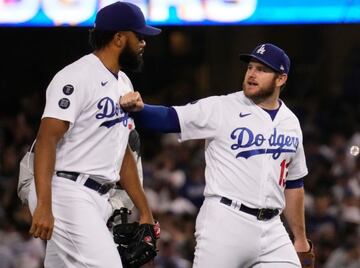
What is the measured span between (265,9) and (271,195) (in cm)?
385

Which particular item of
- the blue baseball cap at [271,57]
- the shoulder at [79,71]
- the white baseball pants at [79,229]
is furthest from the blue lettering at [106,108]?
the blue baseball cap at [271,57]

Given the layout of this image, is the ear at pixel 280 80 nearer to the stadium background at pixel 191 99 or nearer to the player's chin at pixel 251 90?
the player's chin at pixel 251 90

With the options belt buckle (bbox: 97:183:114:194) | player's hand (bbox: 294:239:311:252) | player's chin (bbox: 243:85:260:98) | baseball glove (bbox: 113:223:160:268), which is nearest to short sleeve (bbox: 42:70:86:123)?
belt buckle (bbox: 97:183:114:194)

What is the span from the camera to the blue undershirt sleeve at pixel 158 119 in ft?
18.0

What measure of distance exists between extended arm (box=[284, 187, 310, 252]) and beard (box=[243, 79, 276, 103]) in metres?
0.54

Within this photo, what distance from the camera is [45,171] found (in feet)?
15.6

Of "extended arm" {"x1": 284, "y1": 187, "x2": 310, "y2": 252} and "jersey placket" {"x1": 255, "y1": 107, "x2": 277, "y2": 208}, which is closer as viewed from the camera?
"jersey placket" {"x1": 255, "y1": 107, "x2": 277, "y2": 208}

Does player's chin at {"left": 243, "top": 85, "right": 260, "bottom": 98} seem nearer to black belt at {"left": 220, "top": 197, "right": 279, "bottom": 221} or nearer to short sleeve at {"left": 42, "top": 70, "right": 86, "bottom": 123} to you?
black belt at {"left": 220, "top": 197, "right": 279, "bottom": 221}

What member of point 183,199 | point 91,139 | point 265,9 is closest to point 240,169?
point 91,139

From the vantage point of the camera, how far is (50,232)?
469cm

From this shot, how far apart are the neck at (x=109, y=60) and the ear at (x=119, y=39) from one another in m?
0.05

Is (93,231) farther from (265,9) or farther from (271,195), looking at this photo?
(265,9)

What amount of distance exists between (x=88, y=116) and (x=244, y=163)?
0.94m

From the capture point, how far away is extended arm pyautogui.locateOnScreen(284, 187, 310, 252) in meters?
5.80
